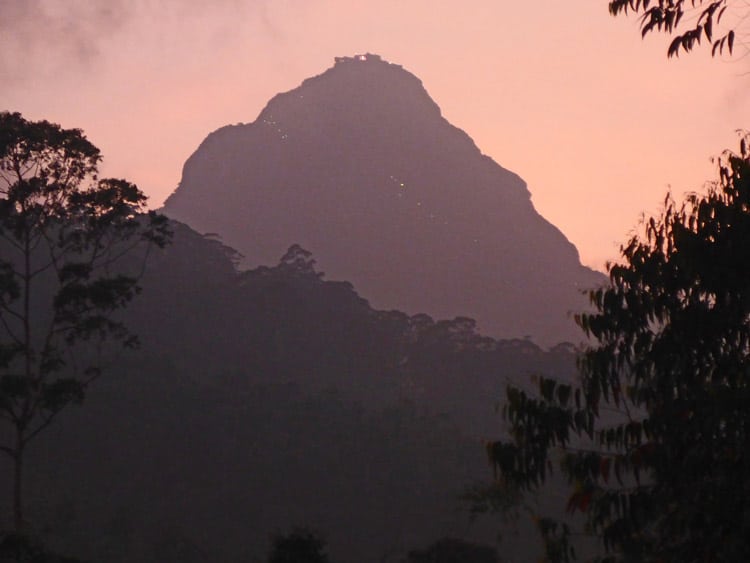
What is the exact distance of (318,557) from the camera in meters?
23.1

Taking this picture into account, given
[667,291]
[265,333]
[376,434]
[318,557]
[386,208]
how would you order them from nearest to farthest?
[667,291] < [318,557] < [376,434] < [265,333] < [386,208]

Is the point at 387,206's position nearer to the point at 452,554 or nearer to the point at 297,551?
the point at 452,554

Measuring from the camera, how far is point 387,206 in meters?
172

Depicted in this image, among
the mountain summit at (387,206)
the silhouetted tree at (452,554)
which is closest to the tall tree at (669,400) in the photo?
the silhouetted tree at (452,554)

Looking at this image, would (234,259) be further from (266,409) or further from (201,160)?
(201,160)

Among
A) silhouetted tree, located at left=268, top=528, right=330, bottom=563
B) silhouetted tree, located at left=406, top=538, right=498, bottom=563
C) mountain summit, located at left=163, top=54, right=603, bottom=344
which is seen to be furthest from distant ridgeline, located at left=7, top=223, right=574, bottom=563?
mountain summit, located at left=163, top=54, right=603, bottom=344

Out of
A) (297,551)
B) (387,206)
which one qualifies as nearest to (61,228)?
(297,551)

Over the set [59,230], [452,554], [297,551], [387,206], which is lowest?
[297,551]

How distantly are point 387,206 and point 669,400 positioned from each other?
161632mm

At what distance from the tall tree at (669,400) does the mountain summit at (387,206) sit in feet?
434

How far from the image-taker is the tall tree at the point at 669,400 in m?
10.3

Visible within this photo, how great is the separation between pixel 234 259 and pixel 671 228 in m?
78.5

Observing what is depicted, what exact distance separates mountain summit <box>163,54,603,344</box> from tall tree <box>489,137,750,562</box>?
132m

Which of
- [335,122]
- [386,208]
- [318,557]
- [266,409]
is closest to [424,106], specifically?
[335,122]
